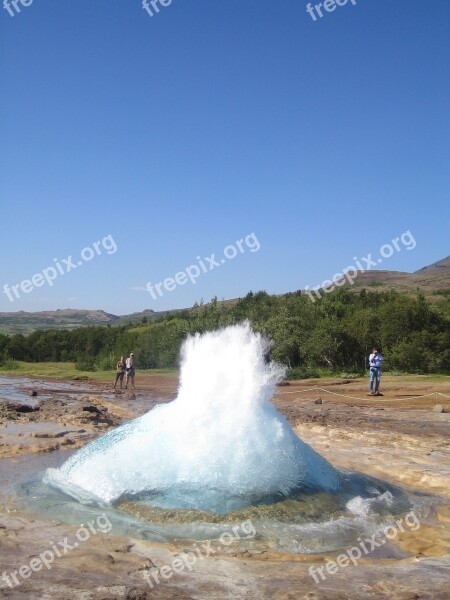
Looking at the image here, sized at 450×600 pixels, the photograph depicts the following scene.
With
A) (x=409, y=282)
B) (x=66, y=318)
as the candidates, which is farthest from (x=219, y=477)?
(x=66, y=318)

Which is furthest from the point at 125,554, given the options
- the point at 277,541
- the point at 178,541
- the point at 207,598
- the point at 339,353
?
the point at 339,353

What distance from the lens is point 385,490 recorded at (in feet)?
24.6

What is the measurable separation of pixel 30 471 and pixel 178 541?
A: 3.75 metres

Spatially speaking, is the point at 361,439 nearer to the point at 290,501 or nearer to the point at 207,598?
the point at 290,501

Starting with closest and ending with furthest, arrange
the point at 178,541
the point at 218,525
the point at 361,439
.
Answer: the point at 178,541 → the point at 218,525 → the point at 361,439

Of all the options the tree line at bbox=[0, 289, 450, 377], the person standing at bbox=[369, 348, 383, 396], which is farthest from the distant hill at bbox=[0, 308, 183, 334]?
the person standing at bbox=[369, 348, 383, 396]

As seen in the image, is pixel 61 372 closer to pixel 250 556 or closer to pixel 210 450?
pixel 210 450
